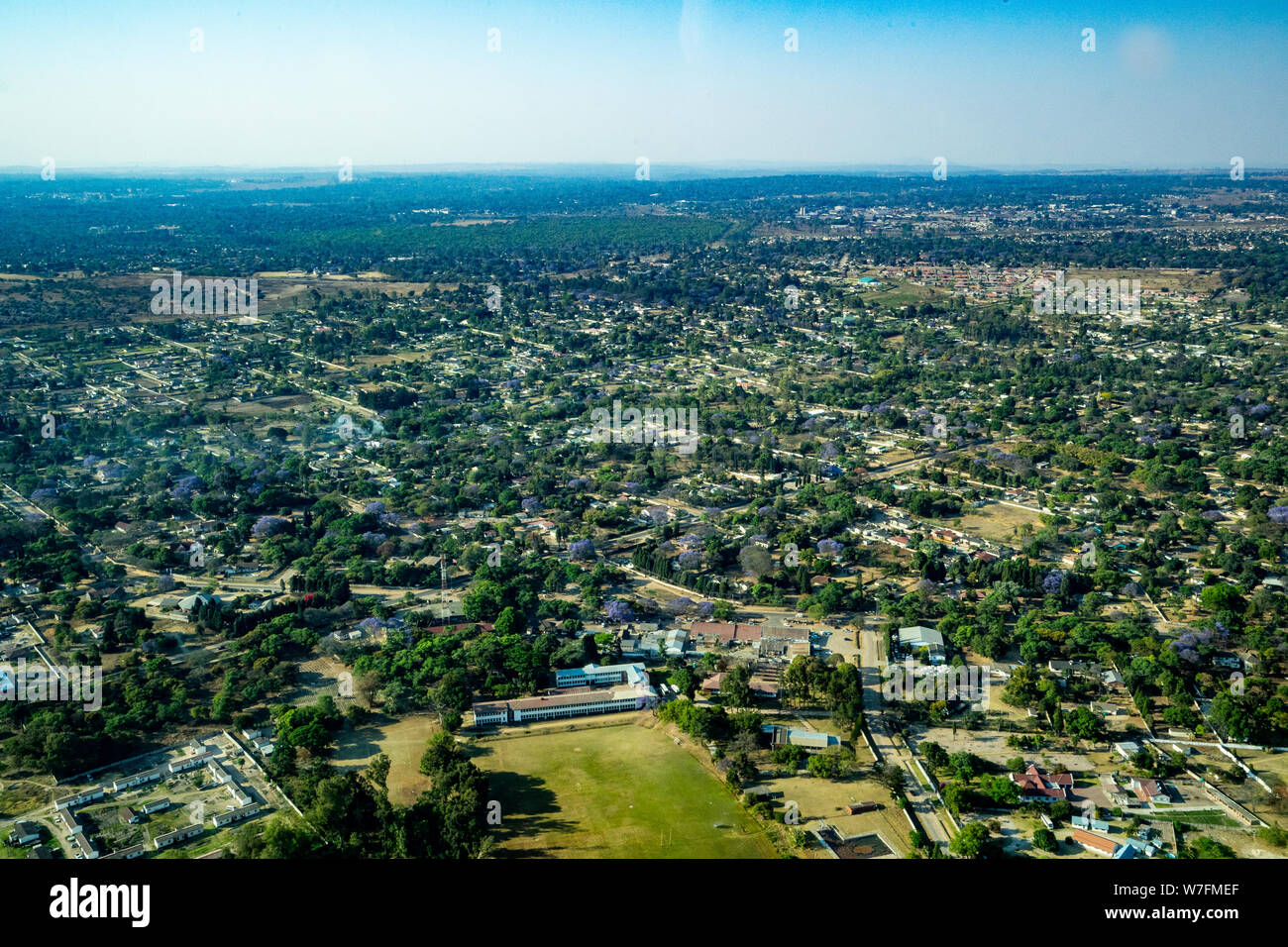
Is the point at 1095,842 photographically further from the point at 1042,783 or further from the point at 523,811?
the point at 523,811

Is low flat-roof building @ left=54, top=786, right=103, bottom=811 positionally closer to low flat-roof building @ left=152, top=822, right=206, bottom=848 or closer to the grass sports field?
low flat-roof building @ left=152, top=822, right=206, bottom=848

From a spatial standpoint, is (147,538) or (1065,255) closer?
(147,538)

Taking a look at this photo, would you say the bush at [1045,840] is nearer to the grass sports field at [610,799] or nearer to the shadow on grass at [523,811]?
the grass sports field at [610,799]

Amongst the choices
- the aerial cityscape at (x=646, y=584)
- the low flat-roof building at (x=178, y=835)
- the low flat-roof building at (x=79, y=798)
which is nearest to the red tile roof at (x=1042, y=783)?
the aerial cityscape at (x=646, y=584)

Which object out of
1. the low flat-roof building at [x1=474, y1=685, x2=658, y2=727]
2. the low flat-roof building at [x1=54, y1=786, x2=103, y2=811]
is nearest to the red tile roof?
the low flat-roof building at [x1=474, y1=685, x2=658, y2=727]

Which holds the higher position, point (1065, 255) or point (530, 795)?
point (1065, 255)

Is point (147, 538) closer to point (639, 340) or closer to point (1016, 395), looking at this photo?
point (639, 340)
